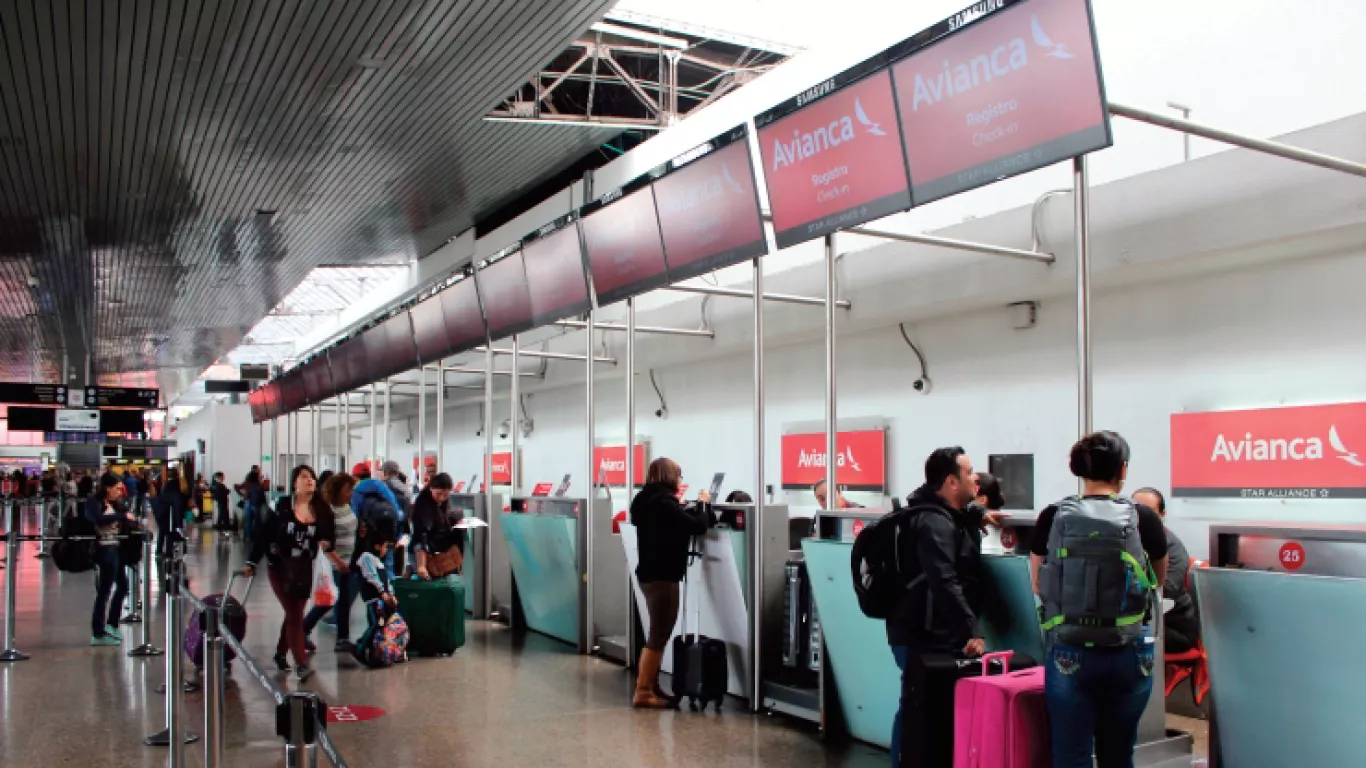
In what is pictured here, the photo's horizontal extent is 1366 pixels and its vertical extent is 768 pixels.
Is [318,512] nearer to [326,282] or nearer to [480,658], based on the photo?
[480,658]

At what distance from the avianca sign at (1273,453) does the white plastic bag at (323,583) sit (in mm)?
6088

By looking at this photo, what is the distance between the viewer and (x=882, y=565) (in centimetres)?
459

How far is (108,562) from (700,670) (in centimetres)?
605

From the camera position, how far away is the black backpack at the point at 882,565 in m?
4.52

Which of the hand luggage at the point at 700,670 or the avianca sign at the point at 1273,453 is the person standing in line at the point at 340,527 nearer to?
the hand luggage at the point at 700,670

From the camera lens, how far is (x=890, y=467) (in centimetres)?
976

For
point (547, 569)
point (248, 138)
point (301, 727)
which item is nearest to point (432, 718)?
point (547, 569)

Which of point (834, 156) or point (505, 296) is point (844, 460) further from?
point (834, 156)

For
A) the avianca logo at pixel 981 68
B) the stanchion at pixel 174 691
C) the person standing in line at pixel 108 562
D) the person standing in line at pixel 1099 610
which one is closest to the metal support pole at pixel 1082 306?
the avianca logo at pixel 981 68

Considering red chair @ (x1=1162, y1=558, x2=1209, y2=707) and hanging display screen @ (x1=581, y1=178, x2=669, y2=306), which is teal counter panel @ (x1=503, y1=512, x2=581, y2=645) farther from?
red chair @ (x1=1162, y1=558, x2=1209, y2=707)

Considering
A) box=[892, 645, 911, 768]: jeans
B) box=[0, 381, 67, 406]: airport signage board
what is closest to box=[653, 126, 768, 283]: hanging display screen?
box=[892, 645, 911, 768]: jeans

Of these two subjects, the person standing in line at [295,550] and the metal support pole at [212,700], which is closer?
the metal support pole at [212,700]

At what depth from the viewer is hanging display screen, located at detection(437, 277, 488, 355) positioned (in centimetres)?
1153

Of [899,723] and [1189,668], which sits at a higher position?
[899,723]
